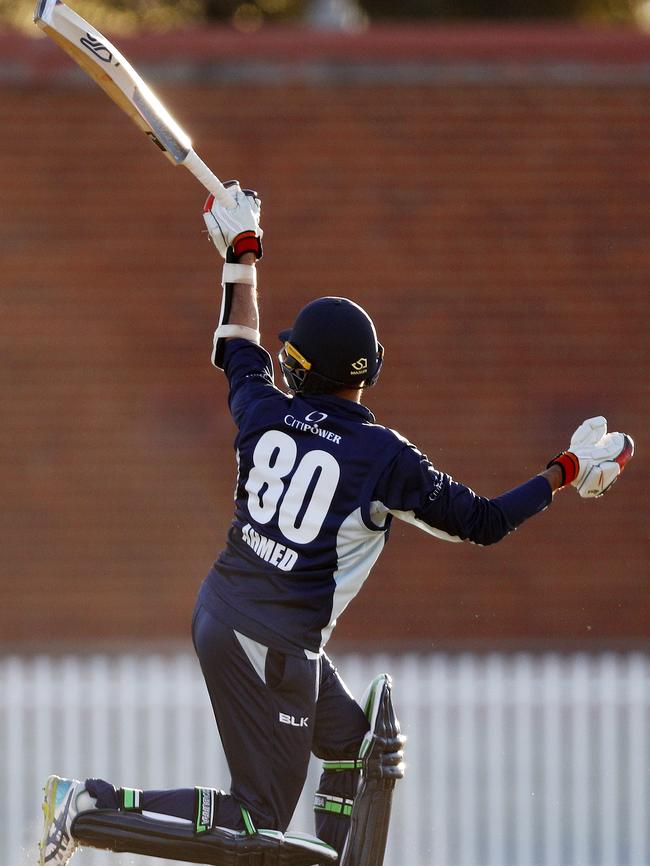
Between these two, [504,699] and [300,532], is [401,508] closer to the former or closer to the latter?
[300,532]

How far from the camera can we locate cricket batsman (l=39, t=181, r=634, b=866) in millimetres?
4512

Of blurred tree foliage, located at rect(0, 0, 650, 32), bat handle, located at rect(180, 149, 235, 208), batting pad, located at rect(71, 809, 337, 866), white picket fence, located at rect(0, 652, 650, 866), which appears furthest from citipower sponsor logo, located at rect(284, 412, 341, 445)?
blurred tree foliage, located at rect(0, 0, 650, 32)

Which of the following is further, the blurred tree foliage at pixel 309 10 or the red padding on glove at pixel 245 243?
the blurred tree foliage at pixel 309 10

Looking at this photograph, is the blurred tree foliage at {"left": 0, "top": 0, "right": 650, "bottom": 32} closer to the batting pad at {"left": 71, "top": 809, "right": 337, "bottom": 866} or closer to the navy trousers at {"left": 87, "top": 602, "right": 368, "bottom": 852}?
the navy trousers at {"left": 87, "top": 602, "right": 368, "bottom": 852}

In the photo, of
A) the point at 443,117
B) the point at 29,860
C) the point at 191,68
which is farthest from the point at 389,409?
the point at 29,860

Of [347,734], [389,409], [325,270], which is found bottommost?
[347,734]

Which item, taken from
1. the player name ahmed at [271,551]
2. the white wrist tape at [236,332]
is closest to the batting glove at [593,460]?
the player name ahmed at [271,551]

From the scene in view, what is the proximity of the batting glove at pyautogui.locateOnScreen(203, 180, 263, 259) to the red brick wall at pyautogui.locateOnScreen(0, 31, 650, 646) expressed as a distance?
16.9ft

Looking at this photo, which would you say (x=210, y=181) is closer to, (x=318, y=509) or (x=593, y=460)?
(x=318, y=509)

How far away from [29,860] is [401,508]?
2085 mm

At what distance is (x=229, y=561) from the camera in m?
4.70

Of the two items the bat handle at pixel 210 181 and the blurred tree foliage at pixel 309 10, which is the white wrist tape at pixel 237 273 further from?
the blurred tree foliage at pixel 309 10

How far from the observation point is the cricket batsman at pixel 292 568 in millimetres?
4512

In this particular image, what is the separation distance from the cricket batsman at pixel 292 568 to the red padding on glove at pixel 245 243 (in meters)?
0.43
